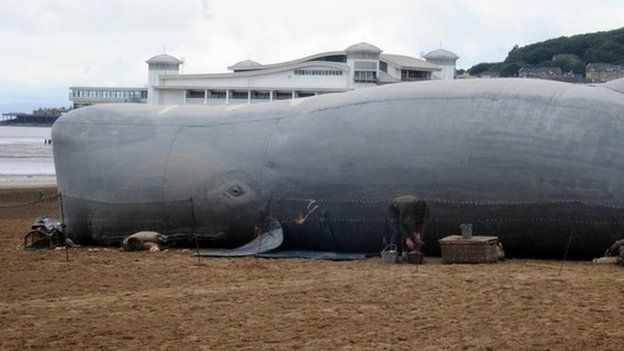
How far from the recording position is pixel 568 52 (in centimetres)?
19325

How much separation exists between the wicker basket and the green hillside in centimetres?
15795

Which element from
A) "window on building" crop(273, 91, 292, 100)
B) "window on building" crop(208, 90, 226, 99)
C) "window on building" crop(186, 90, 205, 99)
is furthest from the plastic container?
"window on building" crop(186, 90, 205, 99)

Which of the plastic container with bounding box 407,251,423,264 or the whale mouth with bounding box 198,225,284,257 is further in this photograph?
the whale mouth with bounding box 198,225,284,257

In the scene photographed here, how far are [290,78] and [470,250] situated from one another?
128m

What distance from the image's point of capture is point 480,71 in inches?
7239

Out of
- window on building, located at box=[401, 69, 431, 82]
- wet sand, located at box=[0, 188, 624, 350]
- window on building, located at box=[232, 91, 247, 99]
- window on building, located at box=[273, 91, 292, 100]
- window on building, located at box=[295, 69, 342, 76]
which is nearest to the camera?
wet sand, located at box=[0, 188, 624, 350]

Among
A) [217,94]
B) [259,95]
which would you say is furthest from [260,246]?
[217,94]

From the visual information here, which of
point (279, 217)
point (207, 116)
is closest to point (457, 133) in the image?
point (279, 217)

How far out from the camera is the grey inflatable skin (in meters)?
17.2

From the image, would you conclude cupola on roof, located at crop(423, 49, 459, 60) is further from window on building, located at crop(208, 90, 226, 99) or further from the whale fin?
the whale fin

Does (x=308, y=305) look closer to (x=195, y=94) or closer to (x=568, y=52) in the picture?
(x=195, y=94)

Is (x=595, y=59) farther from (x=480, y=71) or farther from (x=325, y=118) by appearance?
(x=325, y=118)

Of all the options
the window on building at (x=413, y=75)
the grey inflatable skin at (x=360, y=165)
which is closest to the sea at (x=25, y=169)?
the grey inflatable skin at (x=360, y=165)

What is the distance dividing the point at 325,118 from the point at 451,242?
13.3ft
